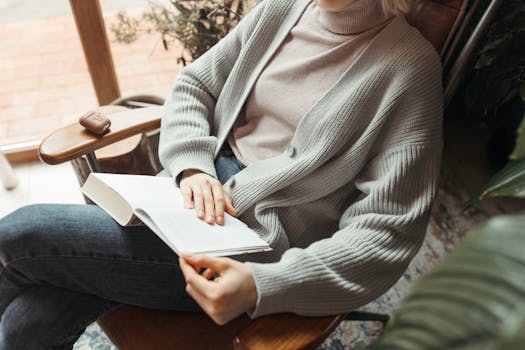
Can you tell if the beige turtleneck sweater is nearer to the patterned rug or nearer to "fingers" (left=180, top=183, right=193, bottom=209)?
"fingers" (left=180, top=183, right=193, bottom=209)

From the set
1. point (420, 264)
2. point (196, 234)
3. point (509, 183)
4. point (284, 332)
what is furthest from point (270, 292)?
point (420, 264)

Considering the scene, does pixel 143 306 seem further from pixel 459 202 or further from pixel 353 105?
pixel 459 202

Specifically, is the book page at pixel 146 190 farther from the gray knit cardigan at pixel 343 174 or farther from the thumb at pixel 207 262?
the thumb at pixel 207 262

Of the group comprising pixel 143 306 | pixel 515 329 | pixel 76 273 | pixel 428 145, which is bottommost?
pixel 143 306

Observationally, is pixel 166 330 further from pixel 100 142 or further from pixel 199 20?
pixel 199 20

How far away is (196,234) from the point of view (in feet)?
2.56

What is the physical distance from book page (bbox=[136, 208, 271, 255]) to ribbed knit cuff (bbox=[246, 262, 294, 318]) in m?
0.08

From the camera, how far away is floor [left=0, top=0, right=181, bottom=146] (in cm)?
182

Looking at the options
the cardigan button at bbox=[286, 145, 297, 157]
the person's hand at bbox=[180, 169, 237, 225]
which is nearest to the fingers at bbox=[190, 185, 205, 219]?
the person's hand at bbox=[180, 169, 237, 225]

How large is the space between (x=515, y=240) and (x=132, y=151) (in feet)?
4.01

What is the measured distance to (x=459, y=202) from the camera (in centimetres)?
172

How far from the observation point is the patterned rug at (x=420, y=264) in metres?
1.33

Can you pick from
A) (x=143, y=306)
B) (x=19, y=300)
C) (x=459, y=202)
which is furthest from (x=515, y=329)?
(x=459, y=202)

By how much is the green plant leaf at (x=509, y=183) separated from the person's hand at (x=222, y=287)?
40 cm
